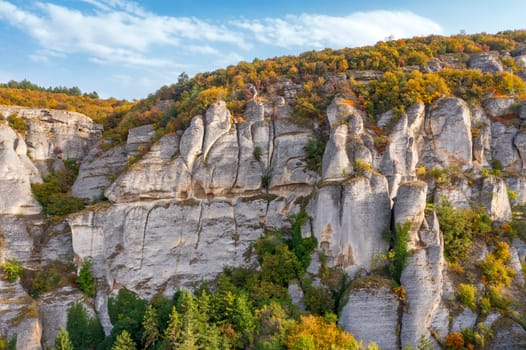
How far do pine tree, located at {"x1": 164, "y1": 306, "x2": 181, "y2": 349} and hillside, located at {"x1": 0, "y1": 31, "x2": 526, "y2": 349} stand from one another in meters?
0.50

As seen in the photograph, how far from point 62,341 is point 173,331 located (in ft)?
22.6

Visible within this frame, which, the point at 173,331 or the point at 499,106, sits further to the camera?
the point at 499,106

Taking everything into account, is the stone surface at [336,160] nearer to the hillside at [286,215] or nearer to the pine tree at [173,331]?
the hillside at [286,215]

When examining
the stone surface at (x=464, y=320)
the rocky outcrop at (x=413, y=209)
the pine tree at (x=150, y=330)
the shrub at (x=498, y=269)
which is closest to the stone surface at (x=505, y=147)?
the shrub at (x=498, y=269)

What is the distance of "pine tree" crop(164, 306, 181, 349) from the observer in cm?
2022

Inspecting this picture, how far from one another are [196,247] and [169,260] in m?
1.96

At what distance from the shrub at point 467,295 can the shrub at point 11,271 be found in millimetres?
26842

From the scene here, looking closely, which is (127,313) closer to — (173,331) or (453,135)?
(173,331)

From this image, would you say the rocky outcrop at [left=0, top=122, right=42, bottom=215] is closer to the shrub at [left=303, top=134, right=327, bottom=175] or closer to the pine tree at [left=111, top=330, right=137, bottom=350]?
the pine tree at [left=111, top=330, right=137, bottom=350]

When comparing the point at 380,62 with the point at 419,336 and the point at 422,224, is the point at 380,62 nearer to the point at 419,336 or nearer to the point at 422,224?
the point at 422,224

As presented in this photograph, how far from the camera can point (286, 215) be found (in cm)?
2688

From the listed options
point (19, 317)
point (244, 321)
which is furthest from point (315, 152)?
point (19, 317)

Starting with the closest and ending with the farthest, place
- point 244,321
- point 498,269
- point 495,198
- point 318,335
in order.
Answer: point 318,335, point 244,321, point 498,269, point 495,198

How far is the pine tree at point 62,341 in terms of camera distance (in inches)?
864
